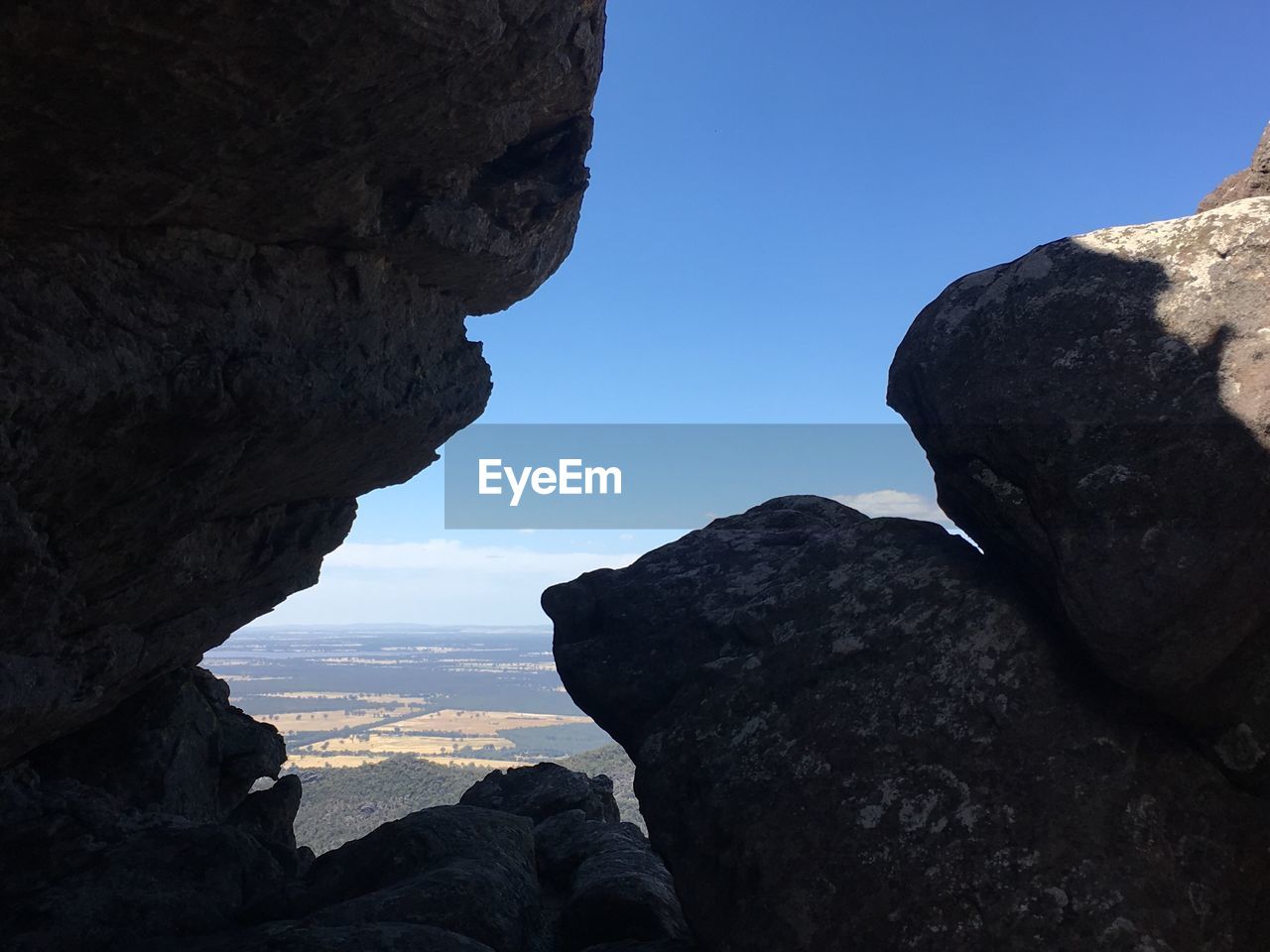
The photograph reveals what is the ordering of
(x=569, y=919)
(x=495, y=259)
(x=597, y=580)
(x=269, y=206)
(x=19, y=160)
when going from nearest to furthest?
(x=19, y=160) → (x=269, y=206) → (x=569, y=919) → (x=597, y=580) → (x=495, y=259)

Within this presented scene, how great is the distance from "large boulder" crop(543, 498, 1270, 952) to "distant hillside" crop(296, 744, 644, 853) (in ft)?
154

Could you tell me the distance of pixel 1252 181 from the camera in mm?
9039

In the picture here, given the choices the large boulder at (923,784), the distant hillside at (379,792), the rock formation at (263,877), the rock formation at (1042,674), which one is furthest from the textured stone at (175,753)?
the distant hillside at (379,792)

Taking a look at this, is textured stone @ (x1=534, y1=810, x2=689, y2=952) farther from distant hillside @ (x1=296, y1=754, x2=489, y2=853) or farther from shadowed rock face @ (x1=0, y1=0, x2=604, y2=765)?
distant hillside @ (x1=296, y1=754, x2=489, y2=853)

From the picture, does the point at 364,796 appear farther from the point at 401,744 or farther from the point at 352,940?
the point at 401,744

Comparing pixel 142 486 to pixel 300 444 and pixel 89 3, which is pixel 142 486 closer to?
pixel 300 444

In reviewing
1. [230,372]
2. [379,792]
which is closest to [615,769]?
[379,792]

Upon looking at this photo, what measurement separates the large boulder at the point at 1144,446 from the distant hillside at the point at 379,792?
161 feet

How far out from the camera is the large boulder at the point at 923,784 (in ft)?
23.0

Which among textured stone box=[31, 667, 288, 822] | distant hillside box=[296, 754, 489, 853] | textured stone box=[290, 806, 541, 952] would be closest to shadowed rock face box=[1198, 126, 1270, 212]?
textured stone box=[290, 806, 541, 952]

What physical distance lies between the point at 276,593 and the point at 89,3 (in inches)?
435

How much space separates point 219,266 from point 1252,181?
1114cm

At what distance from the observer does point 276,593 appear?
15484 millimetres

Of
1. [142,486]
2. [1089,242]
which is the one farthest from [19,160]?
[1089,242]
